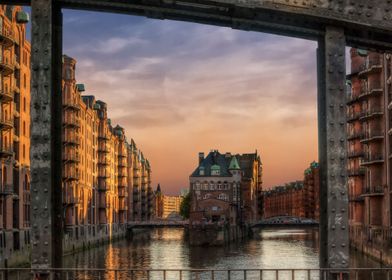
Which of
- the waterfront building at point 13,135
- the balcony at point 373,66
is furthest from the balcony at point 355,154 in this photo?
the waterfront building at point 13,135

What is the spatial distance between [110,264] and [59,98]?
2323 inches

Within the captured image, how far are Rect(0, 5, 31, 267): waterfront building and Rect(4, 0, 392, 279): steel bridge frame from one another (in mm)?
44471

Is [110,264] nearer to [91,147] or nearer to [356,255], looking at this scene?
[356,255]

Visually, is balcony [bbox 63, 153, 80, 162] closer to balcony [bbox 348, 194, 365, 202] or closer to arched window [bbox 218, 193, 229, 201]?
balcony [bbox 348, 194, 365, 202]

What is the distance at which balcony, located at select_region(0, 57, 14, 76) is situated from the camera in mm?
51891

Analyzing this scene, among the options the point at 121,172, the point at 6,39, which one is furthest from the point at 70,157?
the point at 121,172

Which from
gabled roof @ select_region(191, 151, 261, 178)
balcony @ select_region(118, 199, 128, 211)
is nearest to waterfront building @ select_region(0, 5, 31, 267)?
balcony @ select_region(118, 199, 128, 211)

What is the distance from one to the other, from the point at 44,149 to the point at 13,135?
2092 inches

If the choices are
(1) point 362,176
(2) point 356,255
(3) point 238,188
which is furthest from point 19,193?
(3) point 238,188

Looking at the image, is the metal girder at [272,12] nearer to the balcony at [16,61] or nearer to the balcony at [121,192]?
the balcony at [16,61]

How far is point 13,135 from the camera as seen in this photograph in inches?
2324

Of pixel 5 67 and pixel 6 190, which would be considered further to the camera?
pixel 6 190

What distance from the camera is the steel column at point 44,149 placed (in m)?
7.86

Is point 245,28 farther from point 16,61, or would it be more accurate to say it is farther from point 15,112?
point 16,61
